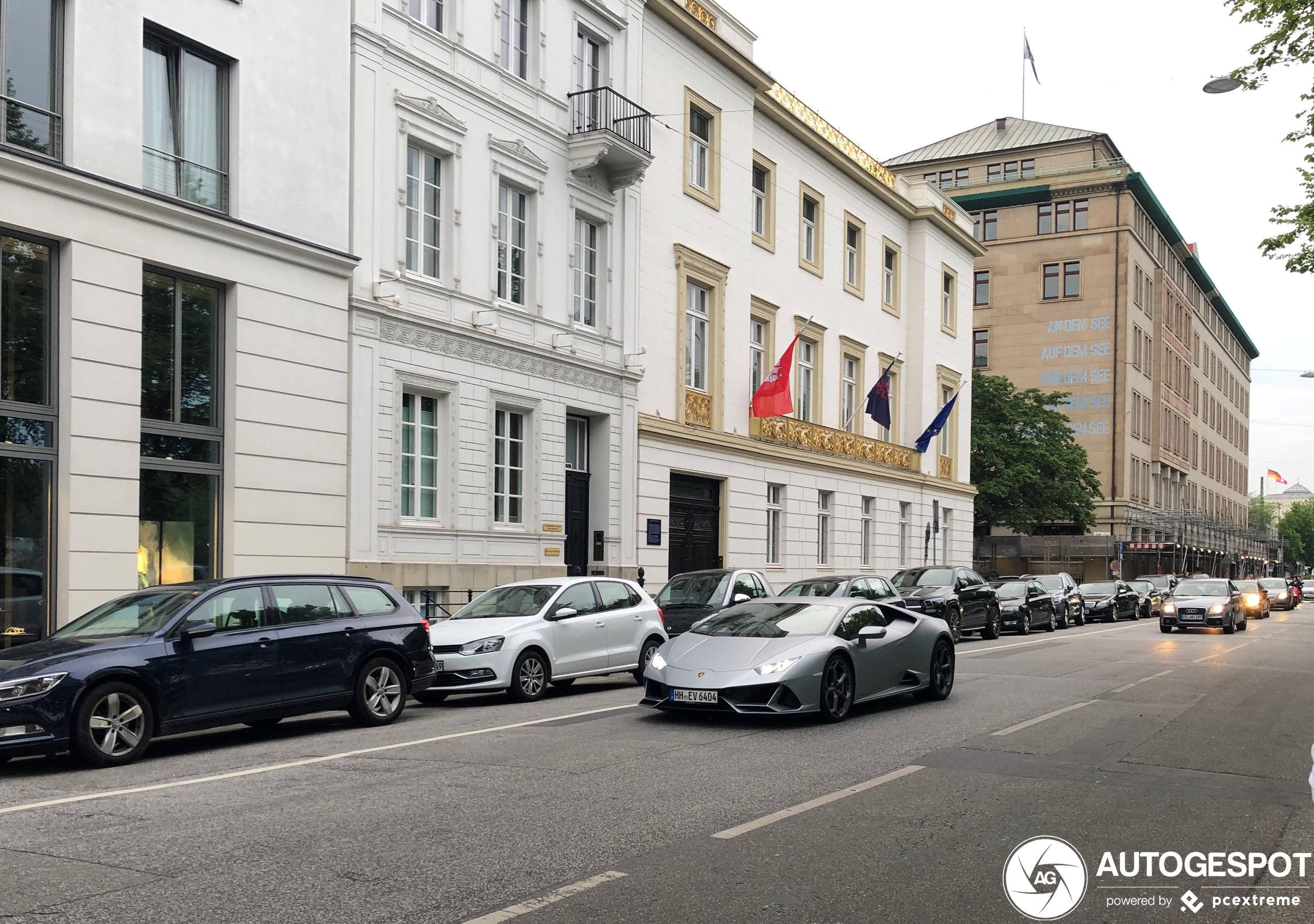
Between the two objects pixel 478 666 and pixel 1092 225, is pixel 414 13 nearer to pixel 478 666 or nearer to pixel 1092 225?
pixel 478 666

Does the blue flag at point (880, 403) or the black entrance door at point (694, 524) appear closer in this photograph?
the black entrance door at point (694, 524)

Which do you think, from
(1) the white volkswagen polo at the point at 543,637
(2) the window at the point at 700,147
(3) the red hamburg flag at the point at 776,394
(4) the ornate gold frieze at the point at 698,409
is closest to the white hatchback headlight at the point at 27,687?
(1) the white volkswagen polo at the point at 543,637

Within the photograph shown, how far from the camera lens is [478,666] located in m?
14.5

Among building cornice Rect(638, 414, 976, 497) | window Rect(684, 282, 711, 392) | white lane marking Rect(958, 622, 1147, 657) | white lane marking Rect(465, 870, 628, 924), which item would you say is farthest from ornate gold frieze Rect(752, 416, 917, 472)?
white lane marking Rect(465, 870, 628, 924)

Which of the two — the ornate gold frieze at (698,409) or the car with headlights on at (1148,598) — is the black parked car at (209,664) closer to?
the ornate gold frieze at (698,409)

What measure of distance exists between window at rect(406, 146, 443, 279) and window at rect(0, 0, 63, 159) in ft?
21.3

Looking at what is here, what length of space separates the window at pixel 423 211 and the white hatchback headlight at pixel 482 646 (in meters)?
9.06

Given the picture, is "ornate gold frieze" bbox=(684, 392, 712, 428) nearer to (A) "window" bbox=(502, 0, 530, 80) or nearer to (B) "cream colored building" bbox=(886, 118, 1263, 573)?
(A) "window" bbox=(502, 0, 530, 80)

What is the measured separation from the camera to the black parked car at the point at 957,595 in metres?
27.6

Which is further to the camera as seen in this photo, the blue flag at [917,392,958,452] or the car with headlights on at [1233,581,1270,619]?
the car with headlights on at [1233,581,1270,619]

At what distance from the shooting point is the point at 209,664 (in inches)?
Answer: 433

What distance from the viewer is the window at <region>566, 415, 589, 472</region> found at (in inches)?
1024

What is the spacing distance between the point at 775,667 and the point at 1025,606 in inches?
872

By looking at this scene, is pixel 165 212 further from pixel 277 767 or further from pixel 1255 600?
pixel 1255 600
